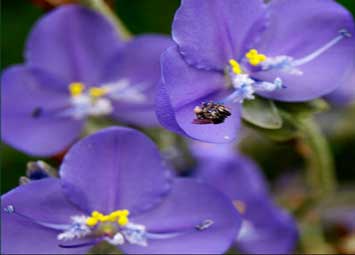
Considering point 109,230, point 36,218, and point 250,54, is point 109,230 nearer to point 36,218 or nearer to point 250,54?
point 36,218

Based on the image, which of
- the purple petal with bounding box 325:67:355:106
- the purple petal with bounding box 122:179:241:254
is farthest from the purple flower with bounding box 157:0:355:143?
the purple petal with bounding box 325:67:355:106

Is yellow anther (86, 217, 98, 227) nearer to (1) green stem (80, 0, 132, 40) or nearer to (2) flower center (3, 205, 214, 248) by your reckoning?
(2) flower center (3, 205, 214, 248)

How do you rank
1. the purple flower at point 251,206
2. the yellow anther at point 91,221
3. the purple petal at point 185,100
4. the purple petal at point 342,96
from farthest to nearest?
the purple petal at point 342,96, the purple flower at point 251,206, the yellow anther at point 91,221, the purple petal at point 185,100

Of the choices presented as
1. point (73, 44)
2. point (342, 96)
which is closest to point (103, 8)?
point (73, 44)

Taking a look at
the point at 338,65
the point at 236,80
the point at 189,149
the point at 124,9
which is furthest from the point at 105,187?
the point at 124,9

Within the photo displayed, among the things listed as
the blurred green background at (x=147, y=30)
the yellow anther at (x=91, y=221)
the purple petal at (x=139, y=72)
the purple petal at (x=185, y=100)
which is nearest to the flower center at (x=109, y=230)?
the yellow anther at (x=91, y=221)

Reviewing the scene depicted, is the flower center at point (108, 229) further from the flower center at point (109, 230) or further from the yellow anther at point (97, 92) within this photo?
the yellow anther at point (97, 92)

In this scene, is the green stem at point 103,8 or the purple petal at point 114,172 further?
the green stem at point 103,8
